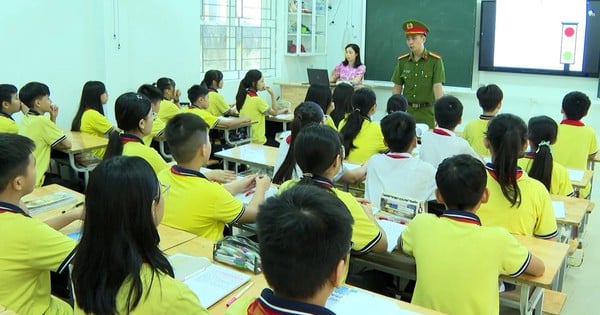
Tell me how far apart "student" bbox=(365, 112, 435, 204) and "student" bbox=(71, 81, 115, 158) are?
2.76m

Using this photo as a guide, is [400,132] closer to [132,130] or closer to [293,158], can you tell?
[293,158]

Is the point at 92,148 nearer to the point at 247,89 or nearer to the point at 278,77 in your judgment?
the point at 247,89

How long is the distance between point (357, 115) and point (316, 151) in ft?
5.70

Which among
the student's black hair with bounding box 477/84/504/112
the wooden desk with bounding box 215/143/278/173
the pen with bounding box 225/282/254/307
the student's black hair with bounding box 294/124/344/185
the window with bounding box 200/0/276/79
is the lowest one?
the pen with bounding box 225/282/254/307

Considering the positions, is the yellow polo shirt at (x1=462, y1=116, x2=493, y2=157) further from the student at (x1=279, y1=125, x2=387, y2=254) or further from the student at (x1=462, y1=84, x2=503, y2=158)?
the student at (x1=279, y1=125, x2=387, y2=254)

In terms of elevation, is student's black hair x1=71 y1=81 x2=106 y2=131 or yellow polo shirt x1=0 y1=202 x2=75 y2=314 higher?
student's black hair x1=71 y1=81 x2=106 y2=131

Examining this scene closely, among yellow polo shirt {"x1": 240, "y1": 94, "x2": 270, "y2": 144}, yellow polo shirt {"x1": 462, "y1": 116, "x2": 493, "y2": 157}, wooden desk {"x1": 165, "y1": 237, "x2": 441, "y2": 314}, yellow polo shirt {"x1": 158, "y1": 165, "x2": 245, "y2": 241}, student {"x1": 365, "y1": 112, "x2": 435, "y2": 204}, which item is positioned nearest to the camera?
wooden desk {"x1": 165, "y1": 237, "x2": 441, "y2": 314}

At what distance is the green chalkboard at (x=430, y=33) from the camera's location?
24.0 feet

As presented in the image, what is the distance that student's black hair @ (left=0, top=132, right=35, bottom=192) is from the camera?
180cm

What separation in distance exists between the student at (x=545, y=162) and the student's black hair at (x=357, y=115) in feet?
3.56

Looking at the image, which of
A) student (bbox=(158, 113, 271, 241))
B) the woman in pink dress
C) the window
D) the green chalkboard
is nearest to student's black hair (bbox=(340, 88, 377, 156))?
student (bbox=(158, 113, 271, 241))

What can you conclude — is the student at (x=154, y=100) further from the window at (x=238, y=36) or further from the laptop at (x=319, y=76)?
the laptop at (x=319, y=76)

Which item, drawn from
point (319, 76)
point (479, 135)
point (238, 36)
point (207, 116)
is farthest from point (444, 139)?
point (238, 36)

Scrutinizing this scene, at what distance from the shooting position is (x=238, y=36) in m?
7.60
